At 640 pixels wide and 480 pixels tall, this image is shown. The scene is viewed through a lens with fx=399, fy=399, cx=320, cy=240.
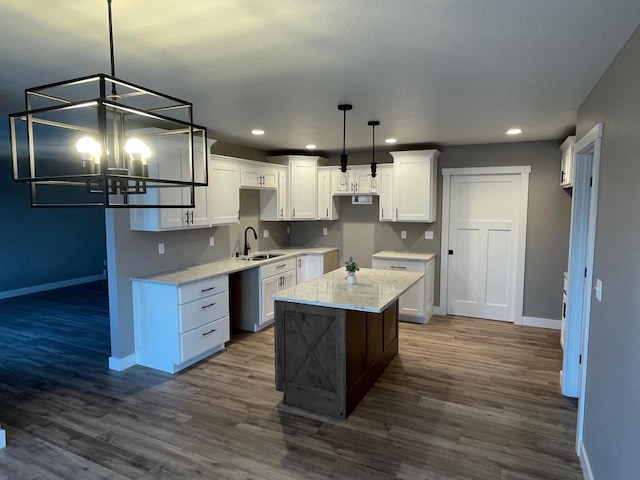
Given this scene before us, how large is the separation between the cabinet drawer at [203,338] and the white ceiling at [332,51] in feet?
7.06

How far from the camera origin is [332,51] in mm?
2197

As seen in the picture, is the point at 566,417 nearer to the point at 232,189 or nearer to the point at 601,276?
the point at 601,276

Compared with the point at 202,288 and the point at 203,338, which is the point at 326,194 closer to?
the point at 202,288

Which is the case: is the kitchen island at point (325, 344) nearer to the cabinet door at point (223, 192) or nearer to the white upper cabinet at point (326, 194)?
the cabinet door at point (223, 192)

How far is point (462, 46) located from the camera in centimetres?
213

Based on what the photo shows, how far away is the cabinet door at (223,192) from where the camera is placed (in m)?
4.62

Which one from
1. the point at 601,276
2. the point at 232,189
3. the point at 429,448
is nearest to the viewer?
the point at 601,276

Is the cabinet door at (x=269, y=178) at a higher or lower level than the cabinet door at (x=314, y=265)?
higher

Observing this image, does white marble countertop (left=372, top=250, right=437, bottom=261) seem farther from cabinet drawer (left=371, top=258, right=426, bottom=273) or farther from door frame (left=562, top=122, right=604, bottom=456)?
door frame (left=562, top=122, right=604, bottom=456)

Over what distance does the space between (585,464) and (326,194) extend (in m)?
4.53

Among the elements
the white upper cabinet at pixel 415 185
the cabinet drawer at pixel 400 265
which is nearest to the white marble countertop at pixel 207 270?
the cabinet drawer at pixel 400 265

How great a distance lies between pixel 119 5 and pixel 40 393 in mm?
3318

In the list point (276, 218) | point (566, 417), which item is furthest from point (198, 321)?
point (566, 417)

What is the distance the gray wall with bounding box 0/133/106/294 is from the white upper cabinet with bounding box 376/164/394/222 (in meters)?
5.25
